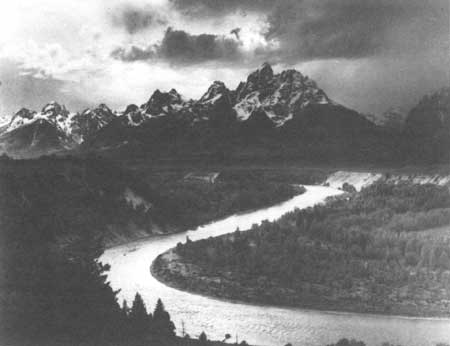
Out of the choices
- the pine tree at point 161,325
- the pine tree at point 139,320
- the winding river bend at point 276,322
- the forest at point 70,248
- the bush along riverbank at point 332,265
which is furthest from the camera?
the bush along riverbank at point 332,265

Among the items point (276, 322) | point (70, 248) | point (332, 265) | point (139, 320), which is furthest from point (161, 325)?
point (332, 265)

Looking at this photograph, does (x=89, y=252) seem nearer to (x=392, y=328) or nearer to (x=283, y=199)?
(x=392, y=328)

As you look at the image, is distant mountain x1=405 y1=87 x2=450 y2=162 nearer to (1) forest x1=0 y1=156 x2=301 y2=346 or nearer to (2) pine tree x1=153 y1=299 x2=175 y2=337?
(1) forest x1=0 y1=156 x2=301 y2=346

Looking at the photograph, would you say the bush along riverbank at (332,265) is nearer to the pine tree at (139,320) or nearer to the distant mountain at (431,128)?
the pine tree at (139,320)

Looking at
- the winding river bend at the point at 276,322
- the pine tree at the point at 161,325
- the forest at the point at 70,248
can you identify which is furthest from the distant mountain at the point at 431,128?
the pine tree at the point at 161,325

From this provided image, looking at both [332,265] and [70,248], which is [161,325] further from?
[332,265]

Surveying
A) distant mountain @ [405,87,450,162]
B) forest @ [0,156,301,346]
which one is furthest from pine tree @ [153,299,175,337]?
distant mountain @ [405,87,450,162]
